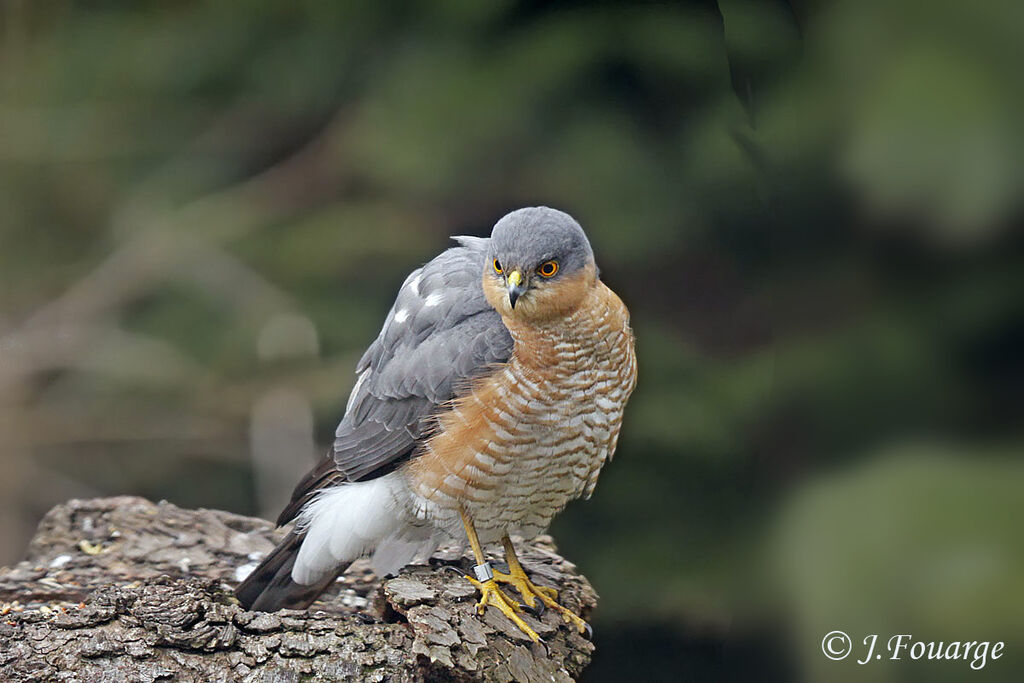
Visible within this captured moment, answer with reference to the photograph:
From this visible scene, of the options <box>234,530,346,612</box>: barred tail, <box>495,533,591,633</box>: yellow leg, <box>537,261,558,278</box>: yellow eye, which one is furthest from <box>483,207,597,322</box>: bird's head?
<box>234,530,346,612</box>: barred tail

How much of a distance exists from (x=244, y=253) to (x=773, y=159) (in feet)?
4.71

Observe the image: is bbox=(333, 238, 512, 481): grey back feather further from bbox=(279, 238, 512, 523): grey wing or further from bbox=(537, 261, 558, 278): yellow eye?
bbox=(537, 261, 558, 278): yellow eye

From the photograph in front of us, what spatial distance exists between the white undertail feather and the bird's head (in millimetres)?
471

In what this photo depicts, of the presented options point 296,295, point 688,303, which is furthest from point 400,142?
point 688,303

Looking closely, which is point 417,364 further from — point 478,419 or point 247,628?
point 247,628

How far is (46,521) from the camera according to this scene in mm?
2318

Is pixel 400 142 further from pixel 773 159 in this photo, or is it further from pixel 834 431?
pixel 834 431

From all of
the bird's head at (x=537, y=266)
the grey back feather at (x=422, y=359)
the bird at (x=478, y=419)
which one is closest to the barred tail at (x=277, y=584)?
the bird at (x=478, y=419)

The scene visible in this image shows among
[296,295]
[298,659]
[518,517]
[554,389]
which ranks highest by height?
[296,295]

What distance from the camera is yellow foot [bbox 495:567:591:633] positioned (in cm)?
201

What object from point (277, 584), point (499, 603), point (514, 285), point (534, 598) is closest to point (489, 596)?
point (499, 603)

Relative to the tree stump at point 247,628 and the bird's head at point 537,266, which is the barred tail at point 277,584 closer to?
the tree stump at point 247,628

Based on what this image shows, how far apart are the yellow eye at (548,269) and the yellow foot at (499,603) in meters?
0.62

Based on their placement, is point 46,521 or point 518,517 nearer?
point 518,517
